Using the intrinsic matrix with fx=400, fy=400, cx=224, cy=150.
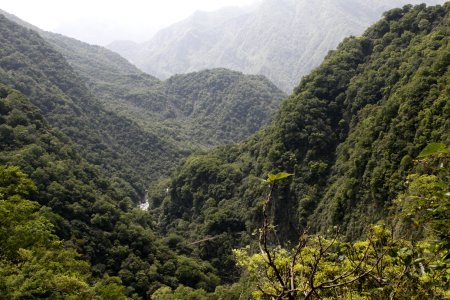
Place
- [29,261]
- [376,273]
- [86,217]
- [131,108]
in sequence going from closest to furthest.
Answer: [376,273] < [29,261] < [86,217] < [131,108]

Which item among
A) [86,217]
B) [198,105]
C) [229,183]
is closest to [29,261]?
[86,217]

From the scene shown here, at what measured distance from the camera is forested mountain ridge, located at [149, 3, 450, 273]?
1711 inches

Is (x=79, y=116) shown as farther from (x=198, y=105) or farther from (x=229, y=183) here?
(x=198, y=105)

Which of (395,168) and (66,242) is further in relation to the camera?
(66,242)

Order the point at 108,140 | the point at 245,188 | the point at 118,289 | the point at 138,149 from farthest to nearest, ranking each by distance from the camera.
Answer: the point at 138,149 → the point at 108,140 → the point at 245,188 → the point at 118,289

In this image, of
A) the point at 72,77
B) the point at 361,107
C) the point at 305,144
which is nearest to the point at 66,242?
the point at 305,144

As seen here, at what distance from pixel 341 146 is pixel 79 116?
244 ft

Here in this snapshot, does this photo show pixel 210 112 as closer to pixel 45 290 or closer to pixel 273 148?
pixel 273 148

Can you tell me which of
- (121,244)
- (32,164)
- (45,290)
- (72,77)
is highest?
(72,77)

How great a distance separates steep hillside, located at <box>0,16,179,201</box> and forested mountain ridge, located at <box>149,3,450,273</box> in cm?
2543

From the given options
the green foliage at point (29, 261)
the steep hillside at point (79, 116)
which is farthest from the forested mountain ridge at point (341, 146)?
the steep hillside at point (79, 116)

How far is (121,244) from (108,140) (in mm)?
60666

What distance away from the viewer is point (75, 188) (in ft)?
190

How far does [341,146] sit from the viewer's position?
196ft
